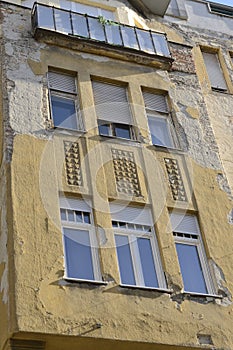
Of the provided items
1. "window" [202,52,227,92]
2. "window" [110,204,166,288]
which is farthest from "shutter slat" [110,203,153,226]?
"window" [202,52,227,92]

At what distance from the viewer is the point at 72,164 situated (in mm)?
11805

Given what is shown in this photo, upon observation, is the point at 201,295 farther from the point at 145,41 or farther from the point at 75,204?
the point at 145,41

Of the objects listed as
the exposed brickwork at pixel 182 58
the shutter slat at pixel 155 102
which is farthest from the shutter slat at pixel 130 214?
the exposed brickwork at pixel 182 58

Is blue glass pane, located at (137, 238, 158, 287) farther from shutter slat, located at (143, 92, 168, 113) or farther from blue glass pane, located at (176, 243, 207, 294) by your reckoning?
shutter slat, located at (143, 92, 168, 113)

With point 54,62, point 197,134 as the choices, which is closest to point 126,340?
point 197,134

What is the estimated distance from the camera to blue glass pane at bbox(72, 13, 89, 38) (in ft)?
46.7

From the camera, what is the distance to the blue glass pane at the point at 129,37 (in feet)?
48.0

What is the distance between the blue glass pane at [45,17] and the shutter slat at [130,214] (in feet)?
15.6

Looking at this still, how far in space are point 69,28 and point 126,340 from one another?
7.53 metres

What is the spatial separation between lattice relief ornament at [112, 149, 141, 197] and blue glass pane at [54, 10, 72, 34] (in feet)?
11.3

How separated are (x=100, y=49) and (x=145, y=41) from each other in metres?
1.36

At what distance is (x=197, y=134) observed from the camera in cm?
1370

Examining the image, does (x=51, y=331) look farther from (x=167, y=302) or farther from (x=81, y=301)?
→ (x=167, y=302)

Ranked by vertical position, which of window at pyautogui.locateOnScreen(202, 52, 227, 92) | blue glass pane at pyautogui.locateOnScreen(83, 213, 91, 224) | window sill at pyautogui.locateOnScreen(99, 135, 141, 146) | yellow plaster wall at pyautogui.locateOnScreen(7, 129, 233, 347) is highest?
window at pyautogui.locateOnScreen(202, 52, 227, 92)
